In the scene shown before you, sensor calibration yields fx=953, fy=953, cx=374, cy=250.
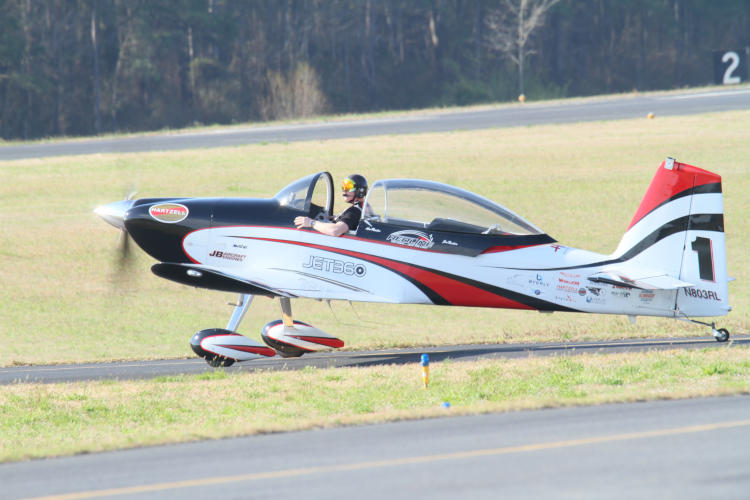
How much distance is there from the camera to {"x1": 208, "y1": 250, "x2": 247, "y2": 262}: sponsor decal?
47.4 ft

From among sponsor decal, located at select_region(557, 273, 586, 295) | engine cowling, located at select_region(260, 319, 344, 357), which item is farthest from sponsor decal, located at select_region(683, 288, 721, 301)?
engine cowling, located at select_region(260, 319, 344, 357)

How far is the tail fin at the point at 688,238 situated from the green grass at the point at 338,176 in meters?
2.39

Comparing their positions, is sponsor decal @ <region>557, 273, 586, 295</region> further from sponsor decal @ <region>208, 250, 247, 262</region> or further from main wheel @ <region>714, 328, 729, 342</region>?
sponsor decal @ <region>208, 250, 247, 262</region>

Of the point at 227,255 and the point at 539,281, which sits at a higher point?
the point at 227,255

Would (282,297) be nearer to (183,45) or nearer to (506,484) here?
(506,484)

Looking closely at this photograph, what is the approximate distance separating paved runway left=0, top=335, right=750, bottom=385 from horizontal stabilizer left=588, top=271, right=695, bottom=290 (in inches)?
38.3

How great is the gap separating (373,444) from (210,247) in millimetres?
6773

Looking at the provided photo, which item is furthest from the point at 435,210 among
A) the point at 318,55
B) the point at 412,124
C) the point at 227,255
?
the point at 318,55

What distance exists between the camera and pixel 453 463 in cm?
765

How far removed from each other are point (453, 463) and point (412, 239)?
6572 mm

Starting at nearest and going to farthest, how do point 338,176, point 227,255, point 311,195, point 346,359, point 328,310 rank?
point 311,195 < point 227,255 < point 346,359 < point 328,310 < point 338,176

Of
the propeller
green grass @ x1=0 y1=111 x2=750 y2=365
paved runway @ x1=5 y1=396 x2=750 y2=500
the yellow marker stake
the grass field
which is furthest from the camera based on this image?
green grass @ x1=0 y1=111 x2=750 y2=365

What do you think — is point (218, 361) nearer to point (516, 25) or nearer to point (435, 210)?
point (435, 210)

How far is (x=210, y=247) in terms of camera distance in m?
14.6
